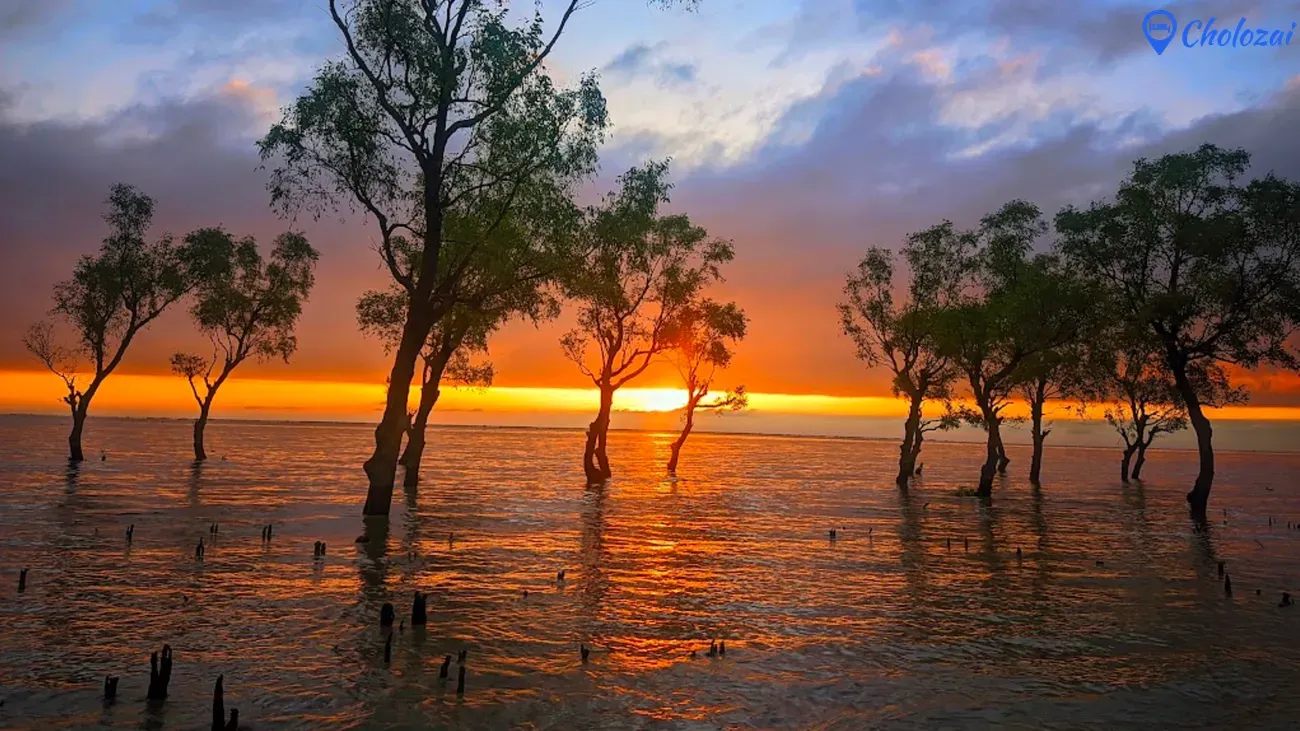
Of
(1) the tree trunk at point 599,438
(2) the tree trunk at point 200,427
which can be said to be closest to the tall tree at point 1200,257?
(1) the tree trunk at point 599,438

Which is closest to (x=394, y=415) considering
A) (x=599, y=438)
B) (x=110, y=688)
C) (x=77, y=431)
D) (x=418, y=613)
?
(x=418, y=613)

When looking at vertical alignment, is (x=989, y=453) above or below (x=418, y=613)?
above

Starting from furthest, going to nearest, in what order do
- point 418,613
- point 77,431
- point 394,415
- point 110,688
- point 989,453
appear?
1. point 77,431
2. point 989,453
3. point 394,415
4. point 418,613
5. point 110,688

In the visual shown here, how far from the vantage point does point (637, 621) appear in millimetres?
17969

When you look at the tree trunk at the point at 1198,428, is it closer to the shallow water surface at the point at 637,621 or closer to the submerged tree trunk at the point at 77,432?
the shallow water surface at the point at 637,621

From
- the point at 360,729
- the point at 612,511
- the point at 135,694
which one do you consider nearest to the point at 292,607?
the point at 135,694

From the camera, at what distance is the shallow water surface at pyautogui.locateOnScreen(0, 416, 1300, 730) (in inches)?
480

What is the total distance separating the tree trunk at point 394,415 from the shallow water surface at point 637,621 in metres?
1.91

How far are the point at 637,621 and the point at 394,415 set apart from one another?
16.8 metres

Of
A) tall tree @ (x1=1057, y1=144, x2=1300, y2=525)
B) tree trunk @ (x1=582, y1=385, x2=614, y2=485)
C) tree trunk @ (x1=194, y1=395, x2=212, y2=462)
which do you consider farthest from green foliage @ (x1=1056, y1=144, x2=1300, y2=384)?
tree trunk @ (x1=194, y1=395, x2=212, y2=462)

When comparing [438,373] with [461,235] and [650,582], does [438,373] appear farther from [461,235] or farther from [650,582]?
[650,582]

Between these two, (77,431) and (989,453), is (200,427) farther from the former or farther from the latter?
A: (989,453)

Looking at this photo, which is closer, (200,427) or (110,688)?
(110,688)

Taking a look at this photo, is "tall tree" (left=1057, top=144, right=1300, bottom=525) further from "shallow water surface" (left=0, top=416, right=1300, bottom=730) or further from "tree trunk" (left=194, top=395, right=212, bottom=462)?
"tree trunk" (left=194, top=395, right=212, bottom=462)
